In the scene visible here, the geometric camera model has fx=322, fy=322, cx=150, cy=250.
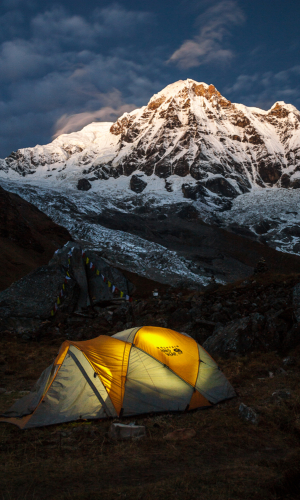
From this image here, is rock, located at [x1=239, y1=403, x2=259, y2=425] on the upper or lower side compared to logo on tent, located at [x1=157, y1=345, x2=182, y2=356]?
lower

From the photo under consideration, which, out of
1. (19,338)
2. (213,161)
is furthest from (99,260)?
(213,161)

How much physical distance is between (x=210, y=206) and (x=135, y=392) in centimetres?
12908

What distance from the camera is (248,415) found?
632cm

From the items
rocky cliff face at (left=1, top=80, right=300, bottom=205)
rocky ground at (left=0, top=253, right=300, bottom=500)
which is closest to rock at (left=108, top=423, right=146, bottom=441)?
rocky ground at (left=0, top=253, right=300, bottom=500)

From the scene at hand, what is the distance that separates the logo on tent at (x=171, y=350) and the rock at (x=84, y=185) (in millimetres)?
144726

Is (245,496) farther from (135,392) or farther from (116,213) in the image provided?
(116,213)

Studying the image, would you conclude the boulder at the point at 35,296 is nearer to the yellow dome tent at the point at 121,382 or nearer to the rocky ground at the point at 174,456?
the rocky ground at the point at 174,456

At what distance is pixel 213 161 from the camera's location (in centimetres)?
17200

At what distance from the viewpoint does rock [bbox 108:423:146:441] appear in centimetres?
566

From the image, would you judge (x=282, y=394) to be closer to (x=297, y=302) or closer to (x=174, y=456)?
(x=174, y=456)

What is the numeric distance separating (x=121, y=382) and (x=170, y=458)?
7.50 ft

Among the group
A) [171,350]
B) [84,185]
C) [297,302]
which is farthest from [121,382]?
[84,185]

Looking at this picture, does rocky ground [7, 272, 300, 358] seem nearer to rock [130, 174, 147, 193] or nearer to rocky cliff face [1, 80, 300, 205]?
rocky cliff face [1, 80, 300, 205]

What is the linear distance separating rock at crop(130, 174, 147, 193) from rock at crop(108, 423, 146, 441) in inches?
5916
